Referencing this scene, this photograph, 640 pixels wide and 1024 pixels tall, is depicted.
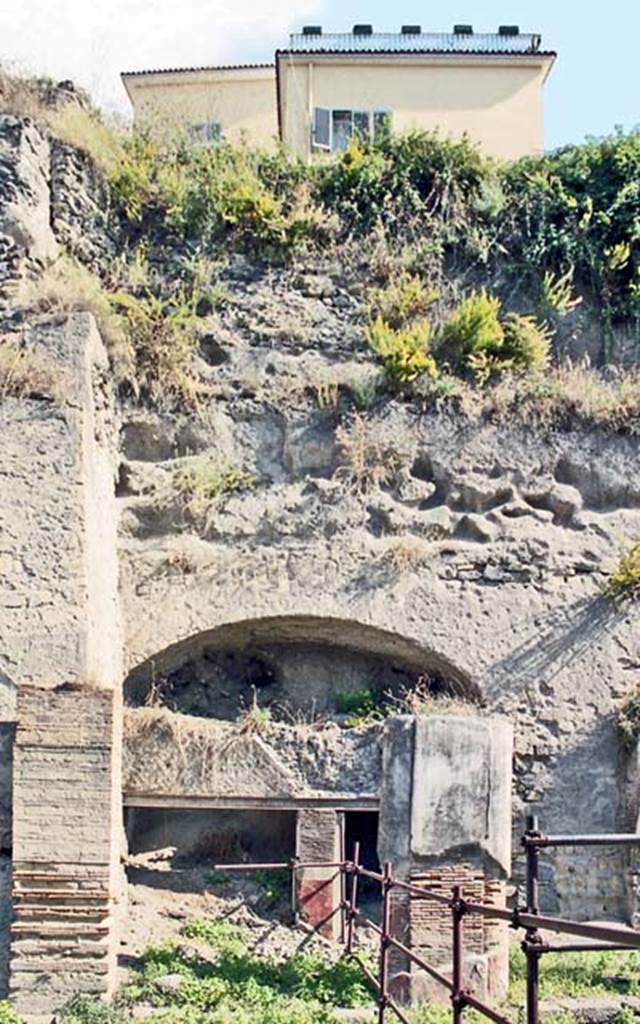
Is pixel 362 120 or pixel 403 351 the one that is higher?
pixel 362 120

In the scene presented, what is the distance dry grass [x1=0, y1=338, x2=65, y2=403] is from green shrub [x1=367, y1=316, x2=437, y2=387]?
135 inches

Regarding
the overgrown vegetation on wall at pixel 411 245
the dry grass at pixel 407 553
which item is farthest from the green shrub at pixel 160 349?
the dry grass at pixel 407 553

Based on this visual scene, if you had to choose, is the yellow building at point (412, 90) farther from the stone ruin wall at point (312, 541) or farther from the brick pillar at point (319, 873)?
the brick pillar at point (319, 873)

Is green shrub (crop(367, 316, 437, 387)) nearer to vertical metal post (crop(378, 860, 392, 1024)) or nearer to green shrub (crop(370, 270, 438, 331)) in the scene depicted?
green shrub (crop(370, 270, 438, 331))

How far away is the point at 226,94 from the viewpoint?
1847cm

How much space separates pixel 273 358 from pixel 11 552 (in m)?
3.87

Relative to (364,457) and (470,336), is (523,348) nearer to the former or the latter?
(470,336)

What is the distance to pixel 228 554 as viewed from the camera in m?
12.4

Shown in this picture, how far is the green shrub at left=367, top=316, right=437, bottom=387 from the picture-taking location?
1314 cm

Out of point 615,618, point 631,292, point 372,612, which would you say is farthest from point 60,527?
point 631,292

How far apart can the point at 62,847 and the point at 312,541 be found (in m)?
4.07

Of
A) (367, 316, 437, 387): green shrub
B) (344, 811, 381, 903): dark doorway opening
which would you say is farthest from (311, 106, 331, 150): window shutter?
(344, 811, 381, 903): dark doorway opening

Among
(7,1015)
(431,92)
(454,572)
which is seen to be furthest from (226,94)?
(7,1015)

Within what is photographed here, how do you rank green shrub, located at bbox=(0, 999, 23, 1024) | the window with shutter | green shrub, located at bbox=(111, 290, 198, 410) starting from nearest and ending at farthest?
green shrub, located at bbox=(0, 999, 23, 1024) → green shrub, located at bbox=(111, 290, 198, 410) → the window with shutter
